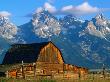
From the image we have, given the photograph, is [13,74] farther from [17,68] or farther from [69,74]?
[69,74]

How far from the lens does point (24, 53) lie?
111 m

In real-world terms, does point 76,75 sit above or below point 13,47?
below

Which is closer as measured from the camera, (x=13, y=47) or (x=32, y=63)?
(x=32, y=63)

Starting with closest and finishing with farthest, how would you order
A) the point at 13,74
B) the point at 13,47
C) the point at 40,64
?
the point at 13,74, the point at 40,64, the point at 13,47

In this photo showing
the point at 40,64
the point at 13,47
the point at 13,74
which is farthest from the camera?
the point at 13,47

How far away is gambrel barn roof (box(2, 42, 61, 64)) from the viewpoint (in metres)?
108

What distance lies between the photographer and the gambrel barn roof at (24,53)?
108 m

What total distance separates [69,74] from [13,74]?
1551cm

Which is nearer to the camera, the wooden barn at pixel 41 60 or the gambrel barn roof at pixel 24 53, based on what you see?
the wooden barn at pixel 41 60

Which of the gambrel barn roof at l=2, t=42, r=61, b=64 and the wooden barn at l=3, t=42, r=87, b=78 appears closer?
the wooden barn at l=3, t=42, r=87, b=78

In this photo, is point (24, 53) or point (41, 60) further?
point (24, 53)

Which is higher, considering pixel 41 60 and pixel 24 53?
pixel 24 53

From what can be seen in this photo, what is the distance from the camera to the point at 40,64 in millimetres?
107875

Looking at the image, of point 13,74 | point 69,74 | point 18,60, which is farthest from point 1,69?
point 69,74
